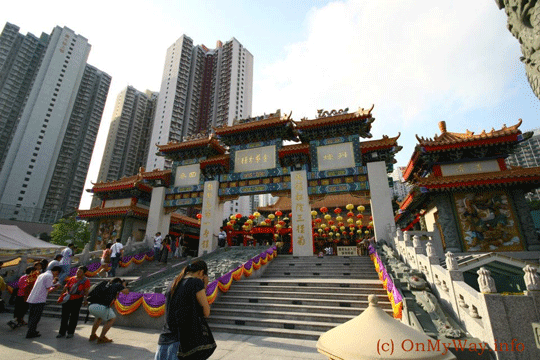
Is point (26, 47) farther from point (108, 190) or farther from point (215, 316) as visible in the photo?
point (215, 316)

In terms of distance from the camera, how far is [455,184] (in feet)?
39.7

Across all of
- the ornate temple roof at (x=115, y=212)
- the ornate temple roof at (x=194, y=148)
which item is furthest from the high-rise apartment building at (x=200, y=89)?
the ornate temple roof at (x=194, y=148)

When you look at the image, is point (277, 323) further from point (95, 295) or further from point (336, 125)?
point (336, 125)

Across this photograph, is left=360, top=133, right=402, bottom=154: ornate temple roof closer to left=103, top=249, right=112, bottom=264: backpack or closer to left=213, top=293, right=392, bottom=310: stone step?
left=213, top=293, right=392, bottom=310: stone step

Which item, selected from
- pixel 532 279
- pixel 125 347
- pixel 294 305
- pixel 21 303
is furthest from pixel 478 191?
pixel 21 303

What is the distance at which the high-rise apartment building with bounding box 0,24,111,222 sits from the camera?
43.2 meters

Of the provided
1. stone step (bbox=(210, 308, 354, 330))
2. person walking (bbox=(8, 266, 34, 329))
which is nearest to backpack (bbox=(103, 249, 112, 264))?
person walking (bbox=(8, 266, 34, 329))

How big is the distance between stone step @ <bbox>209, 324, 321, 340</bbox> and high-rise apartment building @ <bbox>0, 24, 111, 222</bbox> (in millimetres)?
44474

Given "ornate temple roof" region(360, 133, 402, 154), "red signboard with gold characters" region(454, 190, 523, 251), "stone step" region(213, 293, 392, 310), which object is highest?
"ornate temple roof" region(360, 133, 402, 154)

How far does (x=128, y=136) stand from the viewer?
197ft

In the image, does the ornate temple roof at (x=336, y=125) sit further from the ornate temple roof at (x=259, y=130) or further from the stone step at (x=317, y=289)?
the stone step at (x=317, y=289)

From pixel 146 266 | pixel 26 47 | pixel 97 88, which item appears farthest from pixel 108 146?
pixel 146 266

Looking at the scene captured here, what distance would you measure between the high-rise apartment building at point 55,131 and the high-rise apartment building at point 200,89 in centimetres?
1683

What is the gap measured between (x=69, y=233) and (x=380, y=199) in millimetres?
32616
